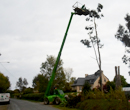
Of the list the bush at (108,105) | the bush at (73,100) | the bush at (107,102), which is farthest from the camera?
the bush at (73,100)

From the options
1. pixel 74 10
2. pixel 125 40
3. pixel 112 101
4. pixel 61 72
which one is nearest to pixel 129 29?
pixel 125 40

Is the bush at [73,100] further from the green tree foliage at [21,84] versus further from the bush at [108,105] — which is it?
the green tree foliage at [21,84]

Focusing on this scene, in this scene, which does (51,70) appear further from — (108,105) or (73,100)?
(108,105)

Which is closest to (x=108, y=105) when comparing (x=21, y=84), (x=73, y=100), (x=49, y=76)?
(x=73, y=100)

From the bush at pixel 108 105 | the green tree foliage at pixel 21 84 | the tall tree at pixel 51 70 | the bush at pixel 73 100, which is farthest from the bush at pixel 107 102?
the green tree foliage at pixel 21 84

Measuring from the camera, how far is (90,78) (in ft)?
211

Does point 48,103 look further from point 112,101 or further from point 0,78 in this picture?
point 0,78

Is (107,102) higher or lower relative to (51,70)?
lower

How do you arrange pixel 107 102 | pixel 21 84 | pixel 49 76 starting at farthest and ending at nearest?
pixel 21 84 < pixel 49 76 < pixel 107 102

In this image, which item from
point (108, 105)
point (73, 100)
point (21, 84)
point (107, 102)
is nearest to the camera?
point (108, 105)

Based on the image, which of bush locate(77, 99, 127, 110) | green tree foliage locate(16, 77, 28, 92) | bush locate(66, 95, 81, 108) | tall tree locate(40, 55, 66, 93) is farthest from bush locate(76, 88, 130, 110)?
green tree foliage locate(16, 77, 28, 92)

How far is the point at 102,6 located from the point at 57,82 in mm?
19439

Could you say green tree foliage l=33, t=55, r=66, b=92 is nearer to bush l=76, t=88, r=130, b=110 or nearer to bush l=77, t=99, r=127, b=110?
Answer: bush l=76, t=88, r=130, b=110

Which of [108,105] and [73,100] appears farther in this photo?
[73,100]
